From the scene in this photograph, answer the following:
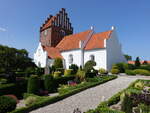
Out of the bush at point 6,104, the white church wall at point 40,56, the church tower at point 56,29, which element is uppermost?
the church tower at point 56,29

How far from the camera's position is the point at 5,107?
801 cm

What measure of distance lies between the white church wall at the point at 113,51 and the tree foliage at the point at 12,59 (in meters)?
A: 14.0

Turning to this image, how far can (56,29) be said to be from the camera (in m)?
38.6

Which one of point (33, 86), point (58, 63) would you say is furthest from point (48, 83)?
point (58, 63)

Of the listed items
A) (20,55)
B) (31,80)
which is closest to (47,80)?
(31,80)

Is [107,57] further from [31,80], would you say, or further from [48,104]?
[48,104]

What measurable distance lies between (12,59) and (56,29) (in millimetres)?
21651

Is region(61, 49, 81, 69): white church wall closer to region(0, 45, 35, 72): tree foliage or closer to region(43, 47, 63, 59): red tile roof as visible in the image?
region(43, 47, 63, 59): red tile roof

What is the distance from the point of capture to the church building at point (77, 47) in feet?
91.7

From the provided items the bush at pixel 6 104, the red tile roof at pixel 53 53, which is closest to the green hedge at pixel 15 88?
the bush at pixel 6 104

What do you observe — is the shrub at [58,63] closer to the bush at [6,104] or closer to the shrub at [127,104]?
the bush at [6,104]

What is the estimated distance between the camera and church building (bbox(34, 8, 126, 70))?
2794cm

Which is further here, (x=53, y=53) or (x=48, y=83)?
(x=53, y=53)

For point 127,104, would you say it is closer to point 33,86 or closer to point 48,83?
point 33,86
